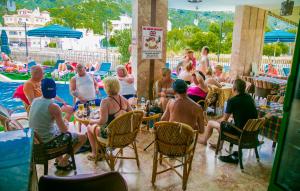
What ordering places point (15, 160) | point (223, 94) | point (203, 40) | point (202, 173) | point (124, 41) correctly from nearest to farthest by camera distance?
point (15, 160) < point (202, 173) < point (223, 94) < point (124, 41) < point (203, 40)

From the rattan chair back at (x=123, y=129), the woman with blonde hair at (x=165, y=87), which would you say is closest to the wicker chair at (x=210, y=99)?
the woman with blonde hair at (x=165, y=87)

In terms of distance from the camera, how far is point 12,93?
8398 millimetres

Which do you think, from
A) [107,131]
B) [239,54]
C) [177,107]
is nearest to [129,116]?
[107,131]

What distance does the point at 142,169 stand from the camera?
331 cm

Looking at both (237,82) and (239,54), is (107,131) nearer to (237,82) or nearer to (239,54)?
(237,82)

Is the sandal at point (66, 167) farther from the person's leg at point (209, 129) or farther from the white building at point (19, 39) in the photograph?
the white building at point (19, 39)

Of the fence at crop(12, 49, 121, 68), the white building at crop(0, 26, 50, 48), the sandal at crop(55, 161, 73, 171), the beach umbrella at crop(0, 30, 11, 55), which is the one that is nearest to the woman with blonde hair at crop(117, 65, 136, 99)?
the sandal at crop(55, 161, 73, 171)

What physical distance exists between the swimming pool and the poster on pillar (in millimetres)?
2602

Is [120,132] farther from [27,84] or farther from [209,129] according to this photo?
[27,84]

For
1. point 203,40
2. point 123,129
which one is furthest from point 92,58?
point 123,129

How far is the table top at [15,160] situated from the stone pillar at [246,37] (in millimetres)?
7646

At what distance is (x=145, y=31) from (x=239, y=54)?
4.33m

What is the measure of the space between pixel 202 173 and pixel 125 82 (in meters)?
2.40

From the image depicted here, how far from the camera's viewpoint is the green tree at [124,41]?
10.1m
